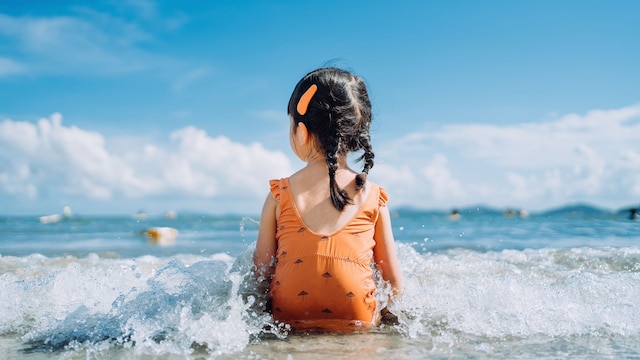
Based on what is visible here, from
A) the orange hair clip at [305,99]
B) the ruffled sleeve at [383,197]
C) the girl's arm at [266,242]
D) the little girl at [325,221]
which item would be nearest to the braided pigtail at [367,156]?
the little girl at [325,221]

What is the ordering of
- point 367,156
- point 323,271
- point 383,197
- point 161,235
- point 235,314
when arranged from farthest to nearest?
point 161,235 < point 367,156 < point 383,197 < point 235,314 < point 323,271

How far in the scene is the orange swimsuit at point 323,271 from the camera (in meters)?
2.80

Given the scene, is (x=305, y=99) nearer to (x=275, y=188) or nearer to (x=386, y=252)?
(x=275, y=188)

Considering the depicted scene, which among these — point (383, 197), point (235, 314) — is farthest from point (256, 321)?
point (383, 197)

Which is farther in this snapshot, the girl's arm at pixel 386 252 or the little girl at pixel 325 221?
the girl's arm at pixel 386 252

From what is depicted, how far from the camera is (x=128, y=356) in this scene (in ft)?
8.48

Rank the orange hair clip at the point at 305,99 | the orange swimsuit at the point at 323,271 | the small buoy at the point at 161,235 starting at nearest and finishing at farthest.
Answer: the orange swimsuit at the point at 323,271 → the orange hair clip at the point at 305,99 → the small buoy at the point at 161,235

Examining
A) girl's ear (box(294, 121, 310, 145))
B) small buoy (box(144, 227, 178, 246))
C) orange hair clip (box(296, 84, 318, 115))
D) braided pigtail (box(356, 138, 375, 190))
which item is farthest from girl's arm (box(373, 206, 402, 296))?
small buoy (box(144, 227, 178, 246))

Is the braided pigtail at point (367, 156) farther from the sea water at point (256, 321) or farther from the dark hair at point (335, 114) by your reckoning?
the sea water at point (256, 321)

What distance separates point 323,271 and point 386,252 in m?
0.49

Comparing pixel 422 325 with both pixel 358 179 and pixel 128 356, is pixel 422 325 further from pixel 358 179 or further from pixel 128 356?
pixel 128 356

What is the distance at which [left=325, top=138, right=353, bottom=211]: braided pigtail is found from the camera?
2.84 meters

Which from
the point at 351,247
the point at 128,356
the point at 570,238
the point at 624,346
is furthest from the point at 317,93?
the point at 570,238

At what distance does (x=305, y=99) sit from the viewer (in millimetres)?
2941
